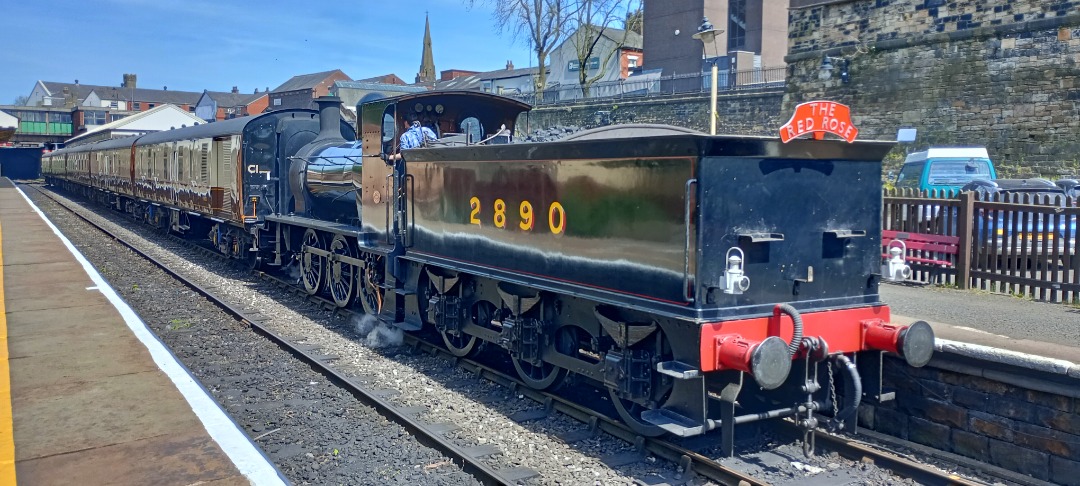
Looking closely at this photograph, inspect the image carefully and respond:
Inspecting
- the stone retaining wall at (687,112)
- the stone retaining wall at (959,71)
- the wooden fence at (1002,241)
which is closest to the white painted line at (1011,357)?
the wooden fence at (1002,241)

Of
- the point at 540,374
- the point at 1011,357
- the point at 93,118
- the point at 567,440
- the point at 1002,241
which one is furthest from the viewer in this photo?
the point at 93,118

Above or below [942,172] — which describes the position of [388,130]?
above

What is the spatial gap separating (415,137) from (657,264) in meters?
4.10

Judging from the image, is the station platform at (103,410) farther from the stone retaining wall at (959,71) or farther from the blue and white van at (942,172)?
the stone retaining wall at (959,71)

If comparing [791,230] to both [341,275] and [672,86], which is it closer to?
[341,275]

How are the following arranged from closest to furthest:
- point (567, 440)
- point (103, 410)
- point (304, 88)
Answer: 1. point (567, 440)
2. point (103, 410)
3. point (304, 88)

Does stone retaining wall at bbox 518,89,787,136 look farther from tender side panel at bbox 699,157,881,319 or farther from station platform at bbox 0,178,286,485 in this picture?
tender side panel at bbox 699,157,881,319

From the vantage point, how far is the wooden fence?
8914 mm

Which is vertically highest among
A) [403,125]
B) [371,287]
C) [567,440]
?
[403,125]

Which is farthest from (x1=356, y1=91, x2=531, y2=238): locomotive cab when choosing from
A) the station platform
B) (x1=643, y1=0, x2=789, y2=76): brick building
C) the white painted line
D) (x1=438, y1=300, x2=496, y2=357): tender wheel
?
(x1=643, y1=0, x2=789, y2=76): brick building

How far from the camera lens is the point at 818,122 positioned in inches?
201

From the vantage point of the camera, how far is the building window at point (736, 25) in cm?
4316

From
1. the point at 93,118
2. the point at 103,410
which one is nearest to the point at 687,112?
the point at 103,410

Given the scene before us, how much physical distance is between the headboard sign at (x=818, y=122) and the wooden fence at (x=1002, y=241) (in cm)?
514
